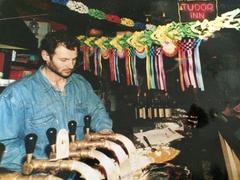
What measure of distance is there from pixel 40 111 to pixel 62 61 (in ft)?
1.23

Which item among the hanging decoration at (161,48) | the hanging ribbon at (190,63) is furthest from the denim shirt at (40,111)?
the hanging ribbon at (190,63)

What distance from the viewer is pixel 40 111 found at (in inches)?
94.5

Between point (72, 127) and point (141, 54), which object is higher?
point (141, 54)

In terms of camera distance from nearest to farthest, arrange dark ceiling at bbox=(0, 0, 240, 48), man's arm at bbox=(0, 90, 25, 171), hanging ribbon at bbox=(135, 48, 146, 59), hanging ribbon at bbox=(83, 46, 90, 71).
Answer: man's arm at bbox=(0, 90, 25, 171) → dark ceiling at bbox=(0, 0, 240, 48) → hanging ribbon at bbox=(83, 46, 90, 71) → hanging ribbon at bbox=(135, 48, 146, 59)

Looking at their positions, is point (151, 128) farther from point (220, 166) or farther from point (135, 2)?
point (135, 2)

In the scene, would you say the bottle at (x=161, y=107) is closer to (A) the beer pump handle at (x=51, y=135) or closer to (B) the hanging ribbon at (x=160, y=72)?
(B) the hanging ribbon at (x=160, y=72)

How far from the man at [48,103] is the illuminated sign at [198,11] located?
0.82 meters

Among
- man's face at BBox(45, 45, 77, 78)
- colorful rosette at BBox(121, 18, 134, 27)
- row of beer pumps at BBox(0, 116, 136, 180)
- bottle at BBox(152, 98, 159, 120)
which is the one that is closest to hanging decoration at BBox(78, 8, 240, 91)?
colorful rosette at BBox(121, 18, 134, 27)

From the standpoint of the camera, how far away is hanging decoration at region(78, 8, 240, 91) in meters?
2.63

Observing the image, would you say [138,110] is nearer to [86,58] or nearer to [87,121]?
[87,121]

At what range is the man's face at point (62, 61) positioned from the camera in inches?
97.8

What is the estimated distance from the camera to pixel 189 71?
268cm

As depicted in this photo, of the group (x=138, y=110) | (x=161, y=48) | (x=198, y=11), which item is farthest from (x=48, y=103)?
(x=198, y=11)

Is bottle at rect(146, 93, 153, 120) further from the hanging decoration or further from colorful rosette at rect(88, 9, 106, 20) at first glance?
colorful rosette at rect(88, 9, 106, 20)
